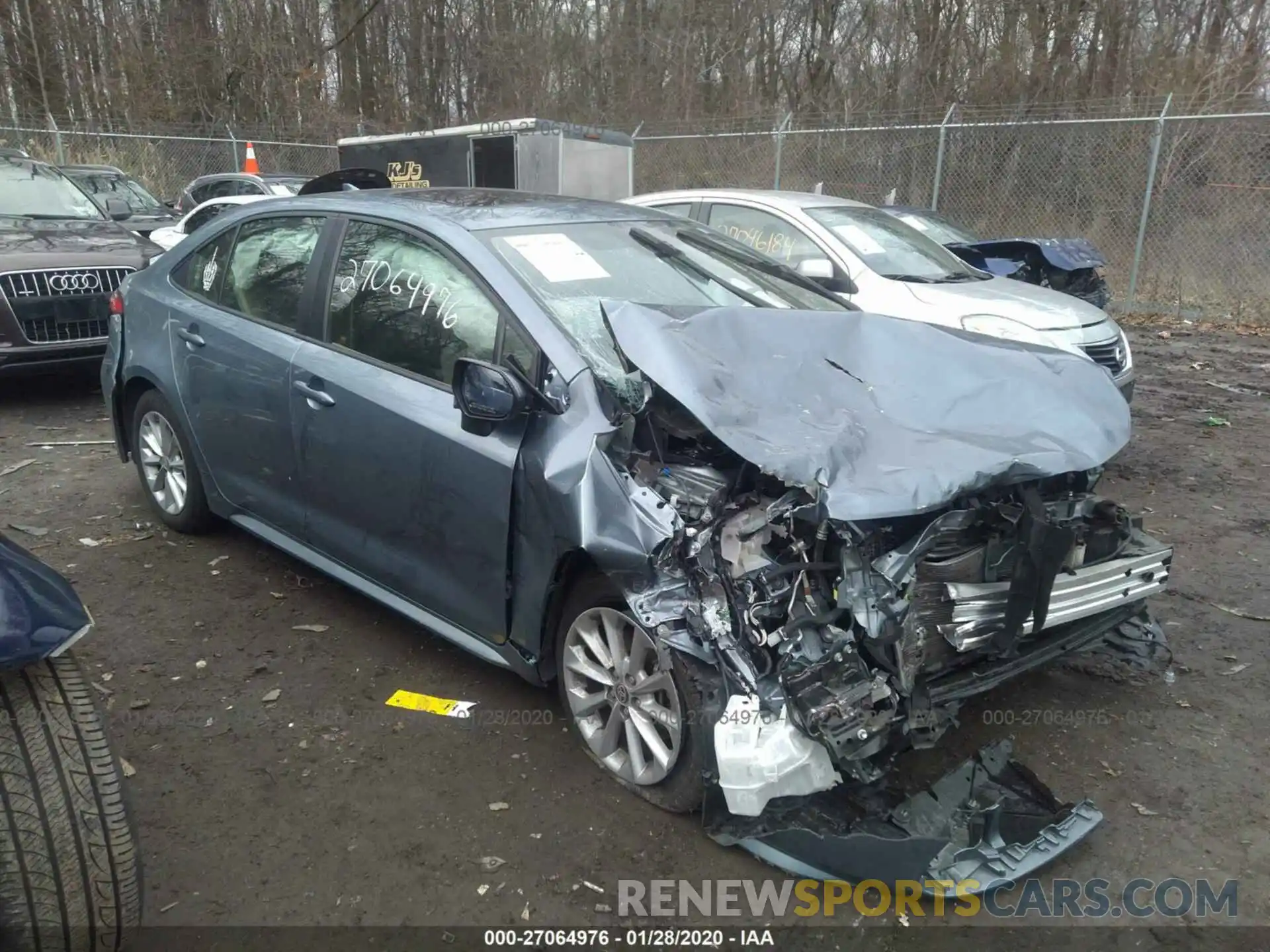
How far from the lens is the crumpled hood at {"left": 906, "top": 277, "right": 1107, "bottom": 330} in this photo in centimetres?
616

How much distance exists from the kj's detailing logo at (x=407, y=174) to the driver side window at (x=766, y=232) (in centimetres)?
798

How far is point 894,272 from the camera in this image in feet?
21.7

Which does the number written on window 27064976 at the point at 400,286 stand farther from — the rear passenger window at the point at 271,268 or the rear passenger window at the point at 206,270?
the rear passenger window at the point at 206,270

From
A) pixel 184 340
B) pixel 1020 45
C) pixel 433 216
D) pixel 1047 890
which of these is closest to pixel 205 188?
pixel 184 340

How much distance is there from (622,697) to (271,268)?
2.46 metres

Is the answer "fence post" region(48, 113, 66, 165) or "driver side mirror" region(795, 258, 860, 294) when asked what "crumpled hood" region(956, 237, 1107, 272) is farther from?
"fence post" region(48, 113, 66, 165)

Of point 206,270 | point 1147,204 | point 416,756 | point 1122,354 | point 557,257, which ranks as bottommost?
point 416,756

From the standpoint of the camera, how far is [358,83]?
24.7 metres

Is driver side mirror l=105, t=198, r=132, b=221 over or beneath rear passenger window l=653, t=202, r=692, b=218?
beneath

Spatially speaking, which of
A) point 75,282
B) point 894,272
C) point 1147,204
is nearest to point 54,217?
point 75,282

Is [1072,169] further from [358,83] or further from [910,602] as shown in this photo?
[358,83]

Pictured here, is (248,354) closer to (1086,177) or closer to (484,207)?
(484,207)

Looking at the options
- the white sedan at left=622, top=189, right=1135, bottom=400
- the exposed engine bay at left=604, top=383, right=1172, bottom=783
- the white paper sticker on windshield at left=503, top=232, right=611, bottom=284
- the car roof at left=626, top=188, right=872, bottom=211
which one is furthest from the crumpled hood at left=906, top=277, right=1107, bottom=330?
the exposed engine bay at left=604, top=383, right=1172, bottom=783

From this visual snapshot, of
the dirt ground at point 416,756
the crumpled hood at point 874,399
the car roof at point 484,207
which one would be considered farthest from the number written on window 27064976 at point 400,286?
the dirt ground at point 416,756
